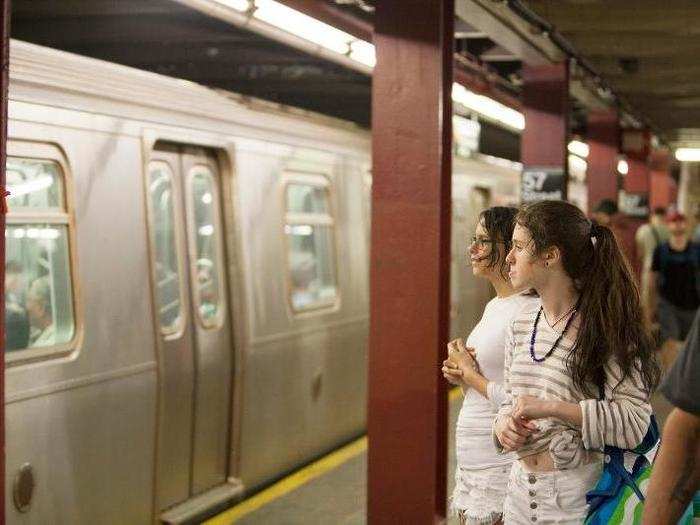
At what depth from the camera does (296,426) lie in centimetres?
756

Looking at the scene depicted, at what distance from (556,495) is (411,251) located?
2.62 meters

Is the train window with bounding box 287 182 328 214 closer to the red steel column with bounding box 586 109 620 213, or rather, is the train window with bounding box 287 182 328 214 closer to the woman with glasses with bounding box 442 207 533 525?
the woman with glasses with bounding box 442 207 533 525

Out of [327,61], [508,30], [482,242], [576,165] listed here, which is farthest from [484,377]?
[576,165]

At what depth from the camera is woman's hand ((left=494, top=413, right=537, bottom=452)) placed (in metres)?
3.03

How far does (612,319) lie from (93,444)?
10.0 ft

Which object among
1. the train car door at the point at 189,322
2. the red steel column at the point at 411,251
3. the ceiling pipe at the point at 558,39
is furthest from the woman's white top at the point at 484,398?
the ceiling pipe at the point at 558,39

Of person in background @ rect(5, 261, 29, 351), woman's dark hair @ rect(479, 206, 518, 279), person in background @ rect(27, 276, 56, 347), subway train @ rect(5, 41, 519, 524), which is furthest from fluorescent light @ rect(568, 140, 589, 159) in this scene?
woman's dark hair @ rect(479, 206, 518, 279)

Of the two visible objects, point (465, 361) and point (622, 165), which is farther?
point (622, 165)

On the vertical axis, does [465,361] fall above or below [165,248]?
below

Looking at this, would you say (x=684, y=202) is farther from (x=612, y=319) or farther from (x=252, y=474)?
(x=612, y=319)

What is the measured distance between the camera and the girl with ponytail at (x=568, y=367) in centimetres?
301

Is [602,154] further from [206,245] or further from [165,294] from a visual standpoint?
[165,294]

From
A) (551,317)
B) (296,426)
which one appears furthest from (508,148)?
(551,317)

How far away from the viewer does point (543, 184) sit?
9406mm
